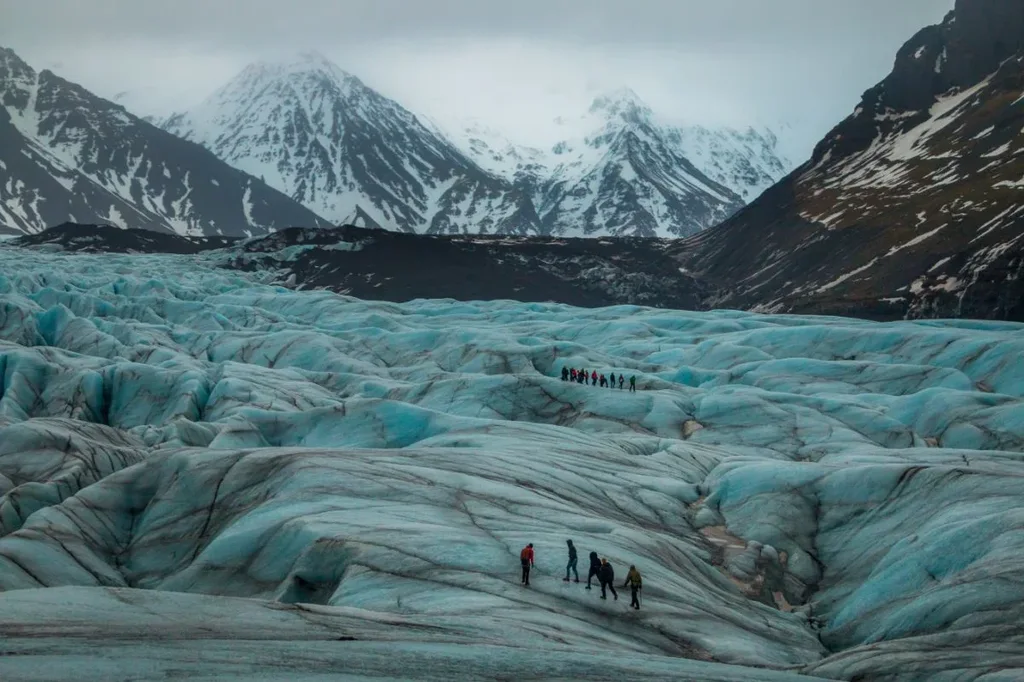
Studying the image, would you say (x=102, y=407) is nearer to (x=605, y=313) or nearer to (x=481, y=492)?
(x=481, y=492)

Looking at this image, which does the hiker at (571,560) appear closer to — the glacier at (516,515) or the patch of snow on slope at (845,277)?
the glacier at (516,515)

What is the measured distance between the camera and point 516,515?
34.5 meters

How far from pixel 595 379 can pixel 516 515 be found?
3414 centimetres

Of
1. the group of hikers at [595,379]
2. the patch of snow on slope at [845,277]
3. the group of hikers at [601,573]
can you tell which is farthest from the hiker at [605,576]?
the patch of snow on slope at [845,277]

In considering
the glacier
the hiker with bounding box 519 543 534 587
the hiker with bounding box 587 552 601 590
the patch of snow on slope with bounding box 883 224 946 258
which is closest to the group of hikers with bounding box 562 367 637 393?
the glacier

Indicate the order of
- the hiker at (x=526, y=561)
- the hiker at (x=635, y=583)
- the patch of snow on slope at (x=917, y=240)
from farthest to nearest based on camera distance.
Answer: the patch of snow on slope at (x=917, y=240)
the hiker at (x=526, y=561)
the hiker at (x=635, y=583)

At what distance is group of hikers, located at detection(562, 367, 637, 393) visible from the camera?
6750cm

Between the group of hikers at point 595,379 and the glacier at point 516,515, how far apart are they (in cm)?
165

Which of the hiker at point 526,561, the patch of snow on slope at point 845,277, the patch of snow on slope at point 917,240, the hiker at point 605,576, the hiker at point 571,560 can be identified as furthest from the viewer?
the patch of snow on slope at point 845,277

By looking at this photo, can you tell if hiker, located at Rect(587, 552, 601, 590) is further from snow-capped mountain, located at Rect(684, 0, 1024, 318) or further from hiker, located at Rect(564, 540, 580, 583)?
snow-capped mountain, located at Rect(684, 0, 1024, 318)

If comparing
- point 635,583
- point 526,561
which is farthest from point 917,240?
point 526,561

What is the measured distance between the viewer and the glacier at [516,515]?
21.4 metres

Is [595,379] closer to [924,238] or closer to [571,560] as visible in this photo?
[571,560]

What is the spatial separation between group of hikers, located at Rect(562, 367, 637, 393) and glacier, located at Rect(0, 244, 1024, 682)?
5.41 feet
